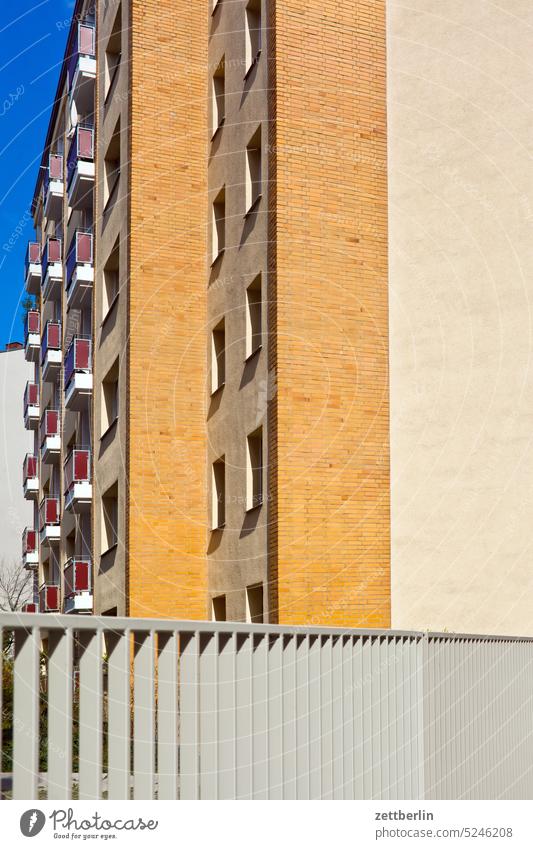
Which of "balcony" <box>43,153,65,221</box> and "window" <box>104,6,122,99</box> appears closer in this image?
"window" <box>104,6,122,99</box>

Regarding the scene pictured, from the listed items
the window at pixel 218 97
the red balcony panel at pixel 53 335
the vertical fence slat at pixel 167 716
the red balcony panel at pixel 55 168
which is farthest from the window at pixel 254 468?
the red balcony panel at pixel 55 168

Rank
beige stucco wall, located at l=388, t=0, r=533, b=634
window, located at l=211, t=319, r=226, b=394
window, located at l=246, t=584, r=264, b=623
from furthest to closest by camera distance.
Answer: window, located at l=211, t=319, r=226, b=394 → window, located at l=246, t=584, r=264, b=623 → beige stucco wall, located at l=388, t=0, r=533, b=634

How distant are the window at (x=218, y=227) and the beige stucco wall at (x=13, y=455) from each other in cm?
3520

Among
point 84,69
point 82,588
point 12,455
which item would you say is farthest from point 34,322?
point 82,588

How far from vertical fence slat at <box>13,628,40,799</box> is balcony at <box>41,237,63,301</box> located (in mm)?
35507

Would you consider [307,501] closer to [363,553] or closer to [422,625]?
[363,553]

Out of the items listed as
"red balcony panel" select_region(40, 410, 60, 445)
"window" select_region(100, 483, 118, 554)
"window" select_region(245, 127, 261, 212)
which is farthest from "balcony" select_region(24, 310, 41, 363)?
"window" select_region(245, 127, 261, 212)

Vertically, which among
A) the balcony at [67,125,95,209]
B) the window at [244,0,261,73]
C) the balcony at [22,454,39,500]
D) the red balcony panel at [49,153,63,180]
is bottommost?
the balcony at [22,454,39,500]

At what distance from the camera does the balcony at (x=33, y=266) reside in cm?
4866

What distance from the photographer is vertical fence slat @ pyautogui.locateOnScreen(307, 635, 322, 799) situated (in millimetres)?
7719

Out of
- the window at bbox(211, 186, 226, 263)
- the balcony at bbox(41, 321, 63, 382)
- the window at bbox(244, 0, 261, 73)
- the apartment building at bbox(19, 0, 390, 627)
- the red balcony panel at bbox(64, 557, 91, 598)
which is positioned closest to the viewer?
the apartment building at bbox(19, 0, 390, 627)

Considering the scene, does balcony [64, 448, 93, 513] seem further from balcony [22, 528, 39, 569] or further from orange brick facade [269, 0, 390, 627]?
balcony [22, 528, 39, 569]
